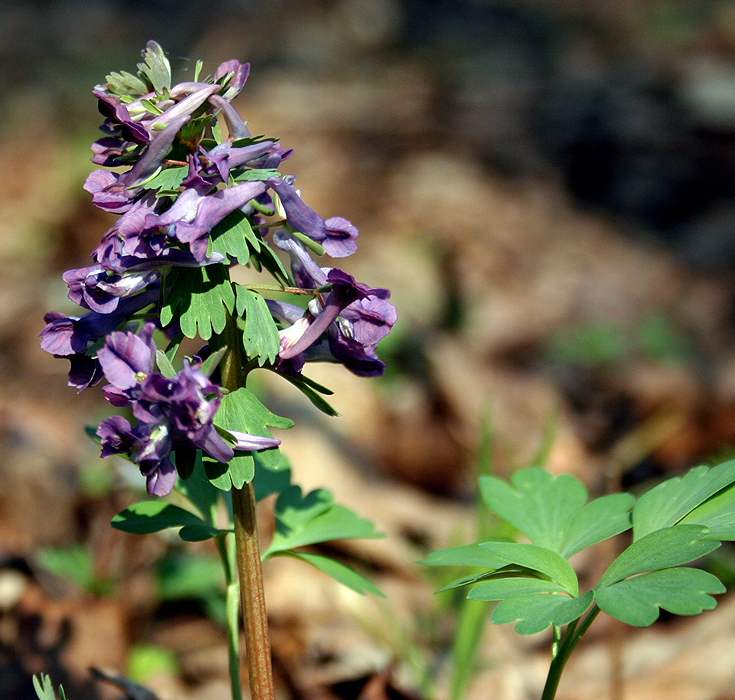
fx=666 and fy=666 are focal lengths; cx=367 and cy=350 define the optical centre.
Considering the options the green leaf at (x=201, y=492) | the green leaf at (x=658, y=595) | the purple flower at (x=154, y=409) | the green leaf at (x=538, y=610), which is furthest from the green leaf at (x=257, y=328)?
the green leaf at (x=658, y=595)

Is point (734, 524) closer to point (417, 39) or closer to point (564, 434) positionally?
point (564, 434)

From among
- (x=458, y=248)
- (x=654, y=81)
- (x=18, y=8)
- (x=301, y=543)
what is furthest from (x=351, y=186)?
(x=18, y=8)

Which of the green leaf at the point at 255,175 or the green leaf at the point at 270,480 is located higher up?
the green leaf at the point at 255,175

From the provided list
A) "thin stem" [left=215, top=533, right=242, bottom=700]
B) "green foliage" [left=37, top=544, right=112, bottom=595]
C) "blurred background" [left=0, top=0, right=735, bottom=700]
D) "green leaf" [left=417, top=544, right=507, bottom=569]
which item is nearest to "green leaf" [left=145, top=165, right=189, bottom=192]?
"thin stem" [left=215, top=533, right=242, bottom=700]

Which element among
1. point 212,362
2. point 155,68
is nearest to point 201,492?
point 212,362

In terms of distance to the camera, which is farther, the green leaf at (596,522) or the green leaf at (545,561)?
the green leaf at (596,522)

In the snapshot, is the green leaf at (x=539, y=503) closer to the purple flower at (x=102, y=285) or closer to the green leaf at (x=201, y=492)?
the green leaf at (x=201, y=492)
